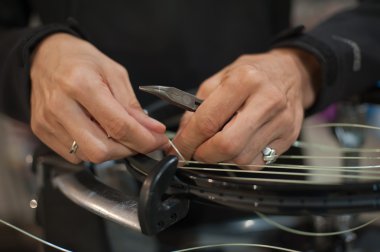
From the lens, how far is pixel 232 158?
349mm

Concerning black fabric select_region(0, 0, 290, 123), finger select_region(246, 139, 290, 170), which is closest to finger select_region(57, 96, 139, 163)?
finger select_region(246, 139, 290, 170)

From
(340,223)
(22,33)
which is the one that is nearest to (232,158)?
(340,223)

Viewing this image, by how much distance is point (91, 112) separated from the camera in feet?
1.15

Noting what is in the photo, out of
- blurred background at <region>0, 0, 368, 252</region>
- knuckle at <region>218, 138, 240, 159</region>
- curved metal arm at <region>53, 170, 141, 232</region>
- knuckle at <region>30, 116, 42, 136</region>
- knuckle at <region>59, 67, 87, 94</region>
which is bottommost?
blurred background at <region>0, 0, 368, 252</region>

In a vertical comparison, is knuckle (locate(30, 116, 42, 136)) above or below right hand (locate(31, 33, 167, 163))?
below

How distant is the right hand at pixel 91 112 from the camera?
34cm

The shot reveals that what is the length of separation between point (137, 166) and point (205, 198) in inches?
2.5

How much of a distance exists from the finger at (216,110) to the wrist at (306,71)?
4.9 inches

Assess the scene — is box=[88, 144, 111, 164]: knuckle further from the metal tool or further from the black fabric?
the black fabric

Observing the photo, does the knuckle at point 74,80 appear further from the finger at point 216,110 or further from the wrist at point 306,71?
the wrist at point 306,71

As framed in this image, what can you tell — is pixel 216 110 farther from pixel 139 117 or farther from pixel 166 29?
pixel 166 29

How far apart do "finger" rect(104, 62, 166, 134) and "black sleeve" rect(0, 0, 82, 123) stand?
0.30ft

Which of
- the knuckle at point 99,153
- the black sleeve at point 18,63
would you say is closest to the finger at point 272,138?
the knuckle at point 99,153

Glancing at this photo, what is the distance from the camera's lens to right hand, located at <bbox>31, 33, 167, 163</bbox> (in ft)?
1.13
